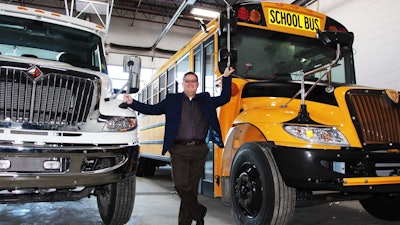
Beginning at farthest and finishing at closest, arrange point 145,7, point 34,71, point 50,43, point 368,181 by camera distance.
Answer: point 145,7 → point 50,43 → point 34,71 → point 368,181

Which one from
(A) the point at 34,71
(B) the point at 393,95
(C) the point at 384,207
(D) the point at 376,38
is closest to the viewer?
(A) the point at 34,71

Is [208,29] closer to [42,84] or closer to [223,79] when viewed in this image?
[223,79]

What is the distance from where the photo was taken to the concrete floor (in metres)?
3.88

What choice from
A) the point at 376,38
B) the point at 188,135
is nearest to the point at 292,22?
the point at 188,135

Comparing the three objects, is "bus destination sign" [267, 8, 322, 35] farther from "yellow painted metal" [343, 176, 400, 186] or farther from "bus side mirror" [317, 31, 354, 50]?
"yellow painted metal" [343, 176, 400, 186]

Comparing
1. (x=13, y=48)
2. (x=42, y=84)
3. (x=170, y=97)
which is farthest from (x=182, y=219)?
(x=13, y=48)

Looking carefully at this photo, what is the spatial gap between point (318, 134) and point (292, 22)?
182 cm

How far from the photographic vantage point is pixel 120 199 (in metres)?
3.29

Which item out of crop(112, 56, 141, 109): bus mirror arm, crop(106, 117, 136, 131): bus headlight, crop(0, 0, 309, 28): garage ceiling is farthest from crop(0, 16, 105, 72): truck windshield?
crop(0, 0, 309, 28): garage ceiling

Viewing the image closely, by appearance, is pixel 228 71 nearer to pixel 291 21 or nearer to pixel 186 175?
pixel 186 175

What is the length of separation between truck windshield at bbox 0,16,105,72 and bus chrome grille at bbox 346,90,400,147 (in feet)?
8.82

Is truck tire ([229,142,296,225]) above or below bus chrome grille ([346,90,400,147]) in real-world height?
below

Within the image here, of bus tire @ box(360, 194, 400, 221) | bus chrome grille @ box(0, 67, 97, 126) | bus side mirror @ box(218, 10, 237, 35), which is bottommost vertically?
bus tire @ box(360, 194, 400, 221)

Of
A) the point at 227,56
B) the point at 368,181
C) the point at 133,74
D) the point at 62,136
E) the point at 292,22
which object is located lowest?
the point at 368,181
